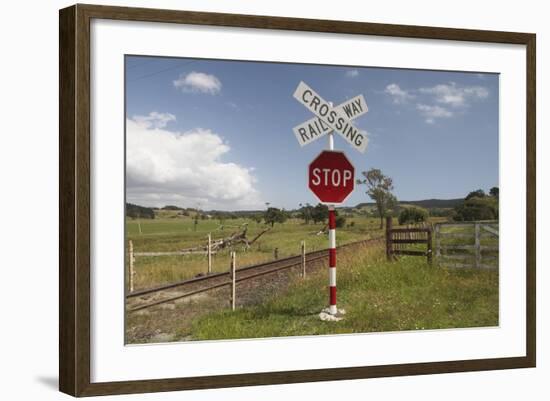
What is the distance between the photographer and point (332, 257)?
25.4 feet

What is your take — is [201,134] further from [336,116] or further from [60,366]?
[60,366]

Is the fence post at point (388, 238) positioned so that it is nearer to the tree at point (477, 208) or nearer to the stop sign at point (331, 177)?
the stop sign at point (331, 177)

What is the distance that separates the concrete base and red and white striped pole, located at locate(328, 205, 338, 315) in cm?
2

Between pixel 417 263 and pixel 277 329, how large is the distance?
153 centimetres

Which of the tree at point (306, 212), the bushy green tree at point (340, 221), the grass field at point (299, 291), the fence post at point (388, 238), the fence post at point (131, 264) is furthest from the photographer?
the fence post at point (388, 238)

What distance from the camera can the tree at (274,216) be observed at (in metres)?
7.52

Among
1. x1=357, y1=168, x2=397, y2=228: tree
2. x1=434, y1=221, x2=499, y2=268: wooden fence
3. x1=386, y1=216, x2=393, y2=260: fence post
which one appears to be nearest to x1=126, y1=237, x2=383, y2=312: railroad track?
x1=386, y1=216, x2=393, y2=260: fence post

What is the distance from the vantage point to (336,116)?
25.1 feet

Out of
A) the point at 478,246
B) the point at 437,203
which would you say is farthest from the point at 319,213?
the point at 478,246

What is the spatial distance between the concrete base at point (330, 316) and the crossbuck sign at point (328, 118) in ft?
4.65

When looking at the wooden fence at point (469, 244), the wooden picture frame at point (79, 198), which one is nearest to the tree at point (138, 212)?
the wooden picture frame at point (79, 198)

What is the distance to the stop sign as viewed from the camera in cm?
761

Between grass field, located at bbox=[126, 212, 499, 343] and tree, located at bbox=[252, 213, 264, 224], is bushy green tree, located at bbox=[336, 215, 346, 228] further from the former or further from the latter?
tree, located at bbox=[252, 213, 264, 224]

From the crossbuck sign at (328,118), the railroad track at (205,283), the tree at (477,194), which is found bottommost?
the railroad track at (205,283)
